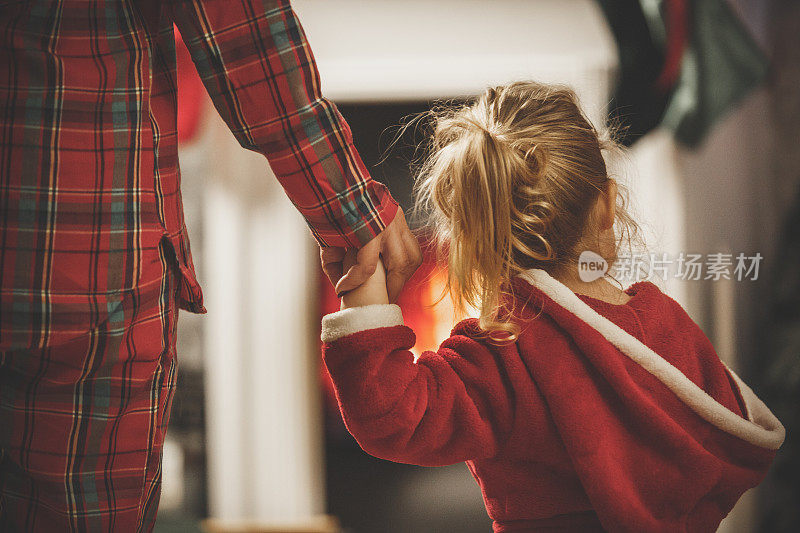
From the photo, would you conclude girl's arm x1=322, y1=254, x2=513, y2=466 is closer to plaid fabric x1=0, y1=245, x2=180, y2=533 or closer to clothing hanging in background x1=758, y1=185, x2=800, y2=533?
plaid fabric x1=0, y1=245, x2=180, y2=533

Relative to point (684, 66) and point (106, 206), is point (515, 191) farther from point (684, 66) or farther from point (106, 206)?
point (684, 66)

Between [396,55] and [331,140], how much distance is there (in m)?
1.25

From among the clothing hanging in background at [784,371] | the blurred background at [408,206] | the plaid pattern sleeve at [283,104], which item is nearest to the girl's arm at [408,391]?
the plaid pattern sleeve at [283,104]

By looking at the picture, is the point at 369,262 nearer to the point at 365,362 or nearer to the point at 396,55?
the point at 365,362

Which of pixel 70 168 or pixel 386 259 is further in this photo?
pixel 386 259

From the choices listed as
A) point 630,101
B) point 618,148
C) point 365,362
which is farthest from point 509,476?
point 630,101

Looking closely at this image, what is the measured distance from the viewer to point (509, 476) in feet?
2.55

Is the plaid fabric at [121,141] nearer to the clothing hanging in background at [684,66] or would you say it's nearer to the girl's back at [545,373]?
the girl's back at [545,373]

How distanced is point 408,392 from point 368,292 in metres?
0.14

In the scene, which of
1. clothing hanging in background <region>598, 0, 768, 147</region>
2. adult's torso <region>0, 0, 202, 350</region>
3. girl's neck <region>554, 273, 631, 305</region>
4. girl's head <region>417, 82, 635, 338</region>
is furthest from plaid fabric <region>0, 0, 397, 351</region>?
clothing hanging in background <region>598, 0, 768, 147</region>

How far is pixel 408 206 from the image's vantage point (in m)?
1.80

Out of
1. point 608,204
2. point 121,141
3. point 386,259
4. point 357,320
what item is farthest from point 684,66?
point 121,141

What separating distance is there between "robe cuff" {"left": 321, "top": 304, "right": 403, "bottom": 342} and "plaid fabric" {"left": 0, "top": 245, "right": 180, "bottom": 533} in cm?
19

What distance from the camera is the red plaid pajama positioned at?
0.66m
